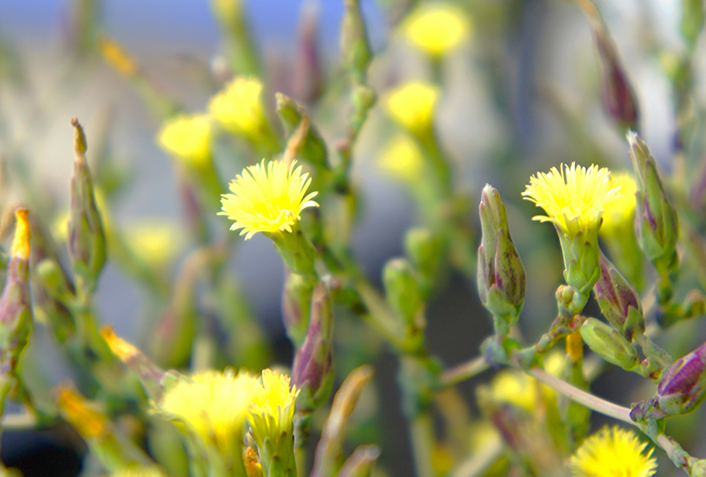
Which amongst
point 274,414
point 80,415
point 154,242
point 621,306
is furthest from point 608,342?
point 154,242

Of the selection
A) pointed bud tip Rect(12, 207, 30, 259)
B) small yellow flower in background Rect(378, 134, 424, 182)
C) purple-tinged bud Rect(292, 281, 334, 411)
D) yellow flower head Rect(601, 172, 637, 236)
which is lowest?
purple-tinged bud Rect(292, 281, 334, 411)

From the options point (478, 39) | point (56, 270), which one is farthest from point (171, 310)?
point (478, 39)

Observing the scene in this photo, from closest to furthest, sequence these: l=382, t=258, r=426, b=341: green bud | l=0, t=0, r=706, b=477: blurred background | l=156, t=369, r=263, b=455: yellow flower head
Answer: l=156, t=369, r=263, b=455: yellow flower head < l=382, t=258, r=426, b=341: green bud < l=0, t=0, r=706, b=477: blurred background

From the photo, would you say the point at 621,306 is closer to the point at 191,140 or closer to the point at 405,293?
the point at 405,293

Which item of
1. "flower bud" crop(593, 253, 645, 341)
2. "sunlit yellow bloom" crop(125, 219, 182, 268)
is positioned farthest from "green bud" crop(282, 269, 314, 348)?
"sunlit yellow bloom" crop(125, 219, 182, 268)

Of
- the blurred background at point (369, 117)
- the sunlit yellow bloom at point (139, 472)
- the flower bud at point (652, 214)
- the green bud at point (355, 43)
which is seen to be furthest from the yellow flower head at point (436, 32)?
the sunlit yellow bloom at point (139, 472)

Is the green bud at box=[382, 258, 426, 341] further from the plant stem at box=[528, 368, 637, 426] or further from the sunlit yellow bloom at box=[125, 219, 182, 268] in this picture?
the sunlit yellow bloom at box=[125, 219, 182, 268]
